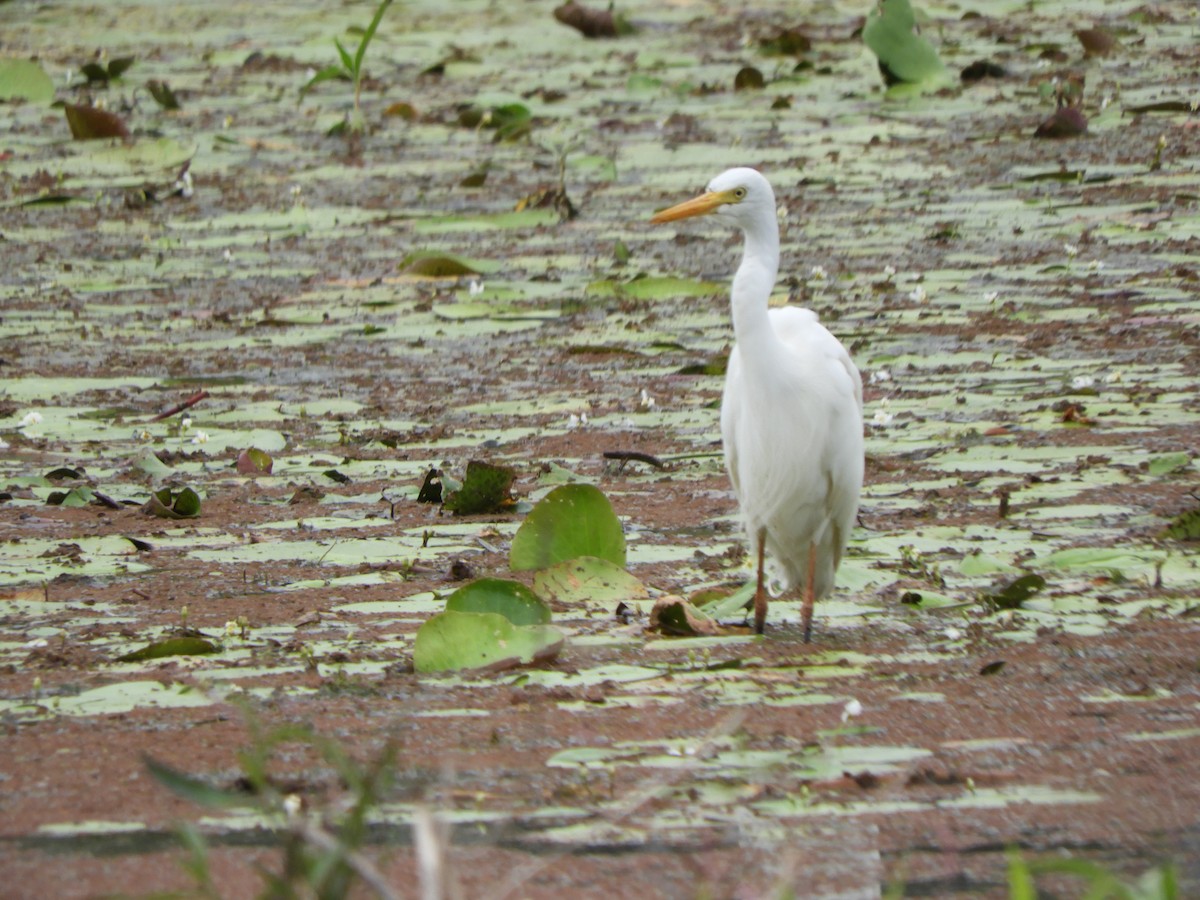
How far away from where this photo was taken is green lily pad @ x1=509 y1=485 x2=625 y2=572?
4148 millimetres

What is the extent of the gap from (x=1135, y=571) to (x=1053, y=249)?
3.45 metres

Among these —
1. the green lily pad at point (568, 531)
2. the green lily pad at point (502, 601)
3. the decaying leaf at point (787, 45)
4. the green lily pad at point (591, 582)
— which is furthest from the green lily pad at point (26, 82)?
the green lily pad at point (502, 601)

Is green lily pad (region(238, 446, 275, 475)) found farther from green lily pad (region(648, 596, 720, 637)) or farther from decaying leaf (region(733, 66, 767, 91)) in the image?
decaying leaf (region(733, 66, 767, 91))

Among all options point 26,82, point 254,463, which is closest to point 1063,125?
point 254,463

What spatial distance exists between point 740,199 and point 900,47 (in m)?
6.26

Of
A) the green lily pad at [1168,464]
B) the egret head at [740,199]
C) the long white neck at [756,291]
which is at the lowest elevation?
the green lily pad at [1168,464]

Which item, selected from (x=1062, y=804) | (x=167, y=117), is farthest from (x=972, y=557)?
(x=167, y=117)

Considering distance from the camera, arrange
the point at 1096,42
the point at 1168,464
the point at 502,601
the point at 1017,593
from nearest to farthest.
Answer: the point at 502,601, the point at 1017,593, the point at 1168,464, the point at 1096,42

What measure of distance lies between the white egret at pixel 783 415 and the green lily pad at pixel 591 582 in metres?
0.27

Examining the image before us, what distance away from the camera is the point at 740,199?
4289mm

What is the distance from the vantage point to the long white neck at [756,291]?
4121mm

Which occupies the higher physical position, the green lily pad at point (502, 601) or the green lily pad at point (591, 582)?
the green lily pad at point (502, 601)

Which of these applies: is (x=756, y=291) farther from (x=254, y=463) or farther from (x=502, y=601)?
(x=254, y=463)

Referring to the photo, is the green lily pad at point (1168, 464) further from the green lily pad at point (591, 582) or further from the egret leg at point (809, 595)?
the green lily pad at point (591, 582)
